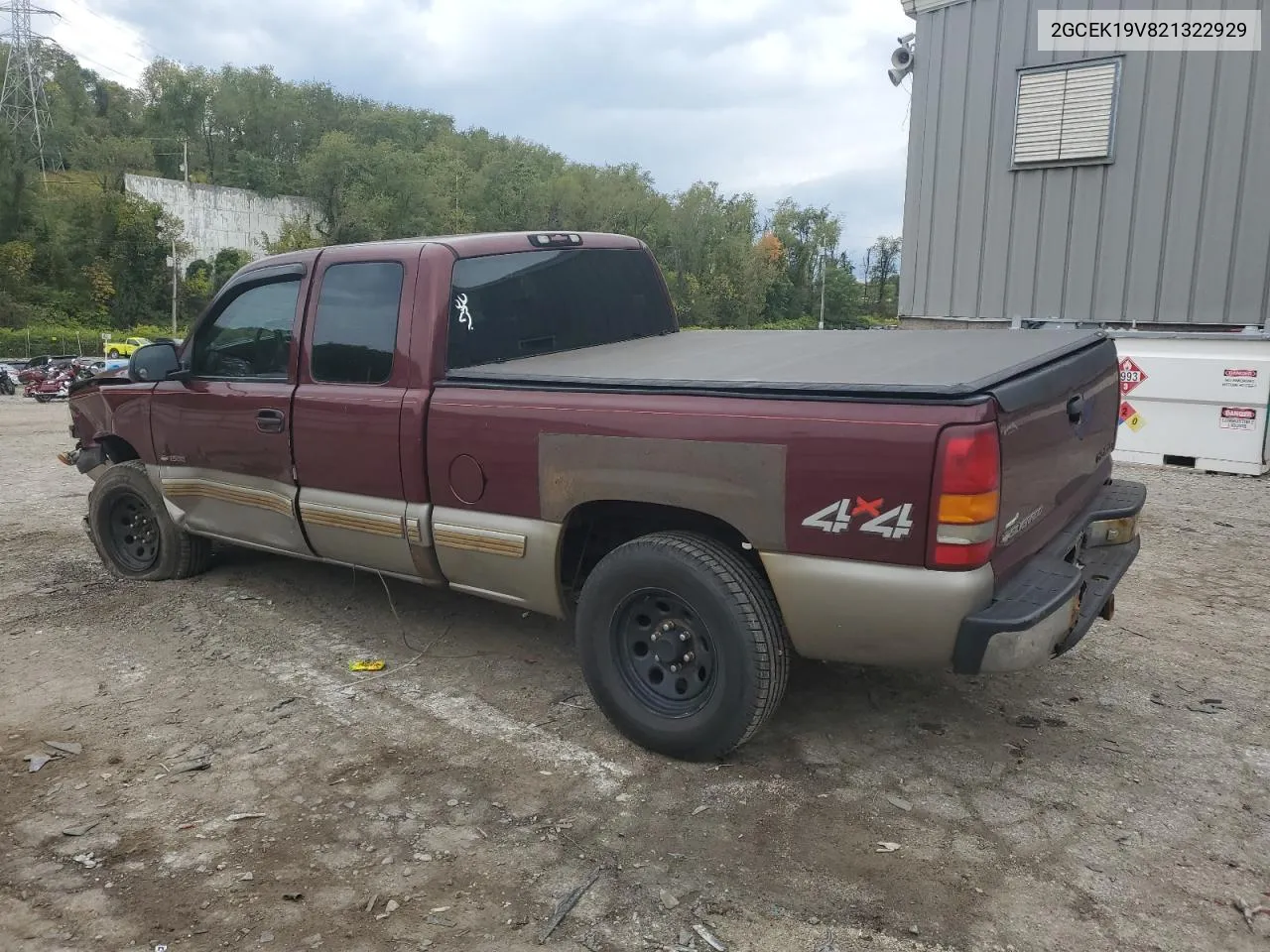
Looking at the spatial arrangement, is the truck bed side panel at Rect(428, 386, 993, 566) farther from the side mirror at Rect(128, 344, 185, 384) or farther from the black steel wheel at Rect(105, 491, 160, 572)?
the black steel wheel at Rect(105, 491, 160, 572)

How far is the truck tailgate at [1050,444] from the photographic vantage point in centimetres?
295

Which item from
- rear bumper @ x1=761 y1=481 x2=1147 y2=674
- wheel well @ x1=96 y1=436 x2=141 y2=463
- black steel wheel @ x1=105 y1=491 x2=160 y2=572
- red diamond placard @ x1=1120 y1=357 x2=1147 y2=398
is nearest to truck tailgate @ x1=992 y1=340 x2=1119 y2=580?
rear bumper @ x1=761 y1=481 x2=1147 y2=674

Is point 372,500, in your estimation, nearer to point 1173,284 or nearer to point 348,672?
point 348,672

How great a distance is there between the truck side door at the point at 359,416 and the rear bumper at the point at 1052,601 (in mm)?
2321

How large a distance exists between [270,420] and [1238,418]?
9138mm

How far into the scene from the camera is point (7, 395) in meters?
23.3

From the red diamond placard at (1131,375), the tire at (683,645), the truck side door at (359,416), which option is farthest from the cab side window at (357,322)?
the red diamond placard at (1131,375)

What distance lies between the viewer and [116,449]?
5883 millimetres

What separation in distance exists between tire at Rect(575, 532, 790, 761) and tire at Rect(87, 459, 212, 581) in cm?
320

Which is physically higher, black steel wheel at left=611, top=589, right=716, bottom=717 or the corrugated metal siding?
the corrugated metal siding

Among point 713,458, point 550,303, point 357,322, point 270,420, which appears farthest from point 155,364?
point 713,458

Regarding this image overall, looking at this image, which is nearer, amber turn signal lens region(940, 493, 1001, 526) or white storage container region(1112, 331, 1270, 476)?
amber turn signal lens region(940, 493, 1001, 526)

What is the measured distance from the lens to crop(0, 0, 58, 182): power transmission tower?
69.8m

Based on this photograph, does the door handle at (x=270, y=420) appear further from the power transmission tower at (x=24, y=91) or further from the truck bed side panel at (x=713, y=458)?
the power transmission tower at (x=24, y=91)
